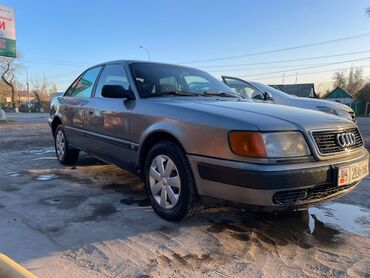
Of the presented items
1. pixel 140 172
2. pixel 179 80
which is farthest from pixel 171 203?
pixel 179 80

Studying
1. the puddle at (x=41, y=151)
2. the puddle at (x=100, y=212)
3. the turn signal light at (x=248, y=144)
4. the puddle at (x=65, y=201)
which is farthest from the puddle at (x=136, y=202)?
the puddle at (x=41, y=151)

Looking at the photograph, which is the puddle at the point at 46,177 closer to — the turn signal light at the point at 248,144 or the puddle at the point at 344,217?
A: the turn signal light at the point at 248,144

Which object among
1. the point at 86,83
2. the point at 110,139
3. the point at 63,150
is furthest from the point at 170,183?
the point at 63,150

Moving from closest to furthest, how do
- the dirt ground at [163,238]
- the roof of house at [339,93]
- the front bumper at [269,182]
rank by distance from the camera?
the dirt ground at [163,238], the front bumper at [269,182], the roof of house at [339,93]

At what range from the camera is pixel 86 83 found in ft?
17.9

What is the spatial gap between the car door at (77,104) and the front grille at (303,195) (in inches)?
129

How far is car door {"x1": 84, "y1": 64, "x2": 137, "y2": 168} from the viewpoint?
4.09m

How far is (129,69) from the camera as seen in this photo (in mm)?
4320

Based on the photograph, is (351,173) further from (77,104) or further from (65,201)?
(77,104)

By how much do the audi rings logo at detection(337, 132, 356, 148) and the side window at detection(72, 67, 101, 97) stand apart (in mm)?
3392

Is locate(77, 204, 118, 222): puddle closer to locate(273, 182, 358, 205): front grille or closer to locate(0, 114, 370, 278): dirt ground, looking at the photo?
locate(0, 114, 370, 278): dirt ground

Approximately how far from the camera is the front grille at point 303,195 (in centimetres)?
276

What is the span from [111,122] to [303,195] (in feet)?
8.05

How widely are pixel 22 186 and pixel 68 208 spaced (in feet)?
4.17
